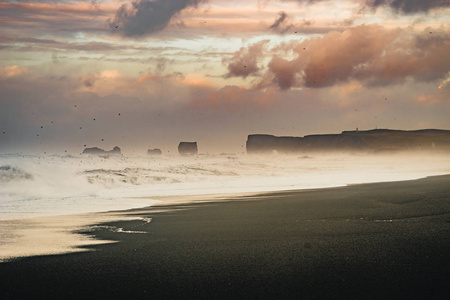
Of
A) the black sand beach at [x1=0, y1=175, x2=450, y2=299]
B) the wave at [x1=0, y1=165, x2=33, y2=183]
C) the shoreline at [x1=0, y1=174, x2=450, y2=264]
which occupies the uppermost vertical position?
the wave at [x1=0, y1=165, x2=33, y2=183]

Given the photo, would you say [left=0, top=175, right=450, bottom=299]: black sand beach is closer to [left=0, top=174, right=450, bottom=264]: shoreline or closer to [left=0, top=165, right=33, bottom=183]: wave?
[left=0, top=174, right=450, bottom=264]: shoreline

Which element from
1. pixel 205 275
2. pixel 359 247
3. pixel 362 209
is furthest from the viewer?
pixel 362 209

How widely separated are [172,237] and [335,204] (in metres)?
7.64

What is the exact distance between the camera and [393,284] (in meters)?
6.58

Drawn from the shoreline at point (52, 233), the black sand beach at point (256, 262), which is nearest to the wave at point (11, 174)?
the shoreline at point (52, 233)

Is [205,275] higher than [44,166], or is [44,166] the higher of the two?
[44,166]

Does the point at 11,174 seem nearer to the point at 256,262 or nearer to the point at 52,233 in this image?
the point at 52,233

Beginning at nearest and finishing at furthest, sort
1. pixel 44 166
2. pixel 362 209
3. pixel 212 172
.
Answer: pixel 362 209 → pixel 44 166 → pixel 212 172

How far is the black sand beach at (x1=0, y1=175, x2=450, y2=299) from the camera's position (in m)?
6.48

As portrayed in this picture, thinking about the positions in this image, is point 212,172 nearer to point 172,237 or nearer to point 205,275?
point 172,237

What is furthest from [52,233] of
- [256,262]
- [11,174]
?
[11,174]

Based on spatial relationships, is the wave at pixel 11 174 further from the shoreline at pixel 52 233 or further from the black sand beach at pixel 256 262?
the black sand beach at pixel 256 262

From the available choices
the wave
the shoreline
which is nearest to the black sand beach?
the shoreline

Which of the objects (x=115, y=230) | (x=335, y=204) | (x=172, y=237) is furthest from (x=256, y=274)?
(x=335, y=204)
